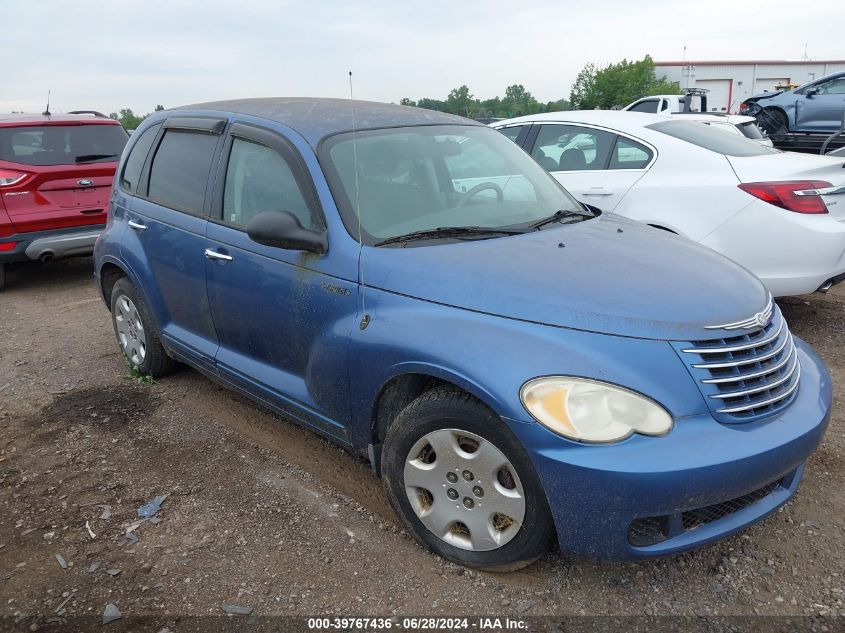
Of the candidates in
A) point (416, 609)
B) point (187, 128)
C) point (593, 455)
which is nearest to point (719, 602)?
point (593, 455)

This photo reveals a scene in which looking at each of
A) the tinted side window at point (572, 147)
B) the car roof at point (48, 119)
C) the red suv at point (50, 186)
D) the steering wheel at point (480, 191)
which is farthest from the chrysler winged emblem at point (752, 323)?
the car roof at point (48, 119)

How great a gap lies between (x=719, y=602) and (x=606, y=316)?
112 cm

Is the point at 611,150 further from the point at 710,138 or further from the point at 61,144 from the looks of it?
the point at 61,144

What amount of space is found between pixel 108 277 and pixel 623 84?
2321 inches

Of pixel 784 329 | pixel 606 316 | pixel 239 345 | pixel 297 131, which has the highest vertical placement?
pixel 297 131

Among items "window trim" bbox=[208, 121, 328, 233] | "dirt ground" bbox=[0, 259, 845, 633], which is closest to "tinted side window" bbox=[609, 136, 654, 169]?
"dirt ground" bbox=[0, 259, 845, 633]

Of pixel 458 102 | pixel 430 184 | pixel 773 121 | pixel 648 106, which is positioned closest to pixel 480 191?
pixel 430 184

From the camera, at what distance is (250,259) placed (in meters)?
3.31

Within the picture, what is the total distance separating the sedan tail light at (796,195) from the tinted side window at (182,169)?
3.60m

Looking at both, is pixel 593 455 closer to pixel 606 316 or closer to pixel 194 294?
pixel 606 316

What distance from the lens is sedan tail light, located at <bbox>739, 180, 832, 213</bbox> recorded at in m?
4.58

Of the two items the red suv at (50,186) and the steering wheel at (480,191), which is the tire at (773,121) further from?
the steering wheel at (480,191)

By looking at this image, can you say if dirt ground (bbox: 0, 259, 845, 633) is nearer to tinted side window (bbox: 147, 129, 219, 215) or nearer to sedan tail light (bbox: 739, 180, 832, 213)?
sedan tail light (bbox: 739, 180, 832, 213)

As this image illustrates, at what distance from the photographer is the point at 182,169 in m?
3.98
